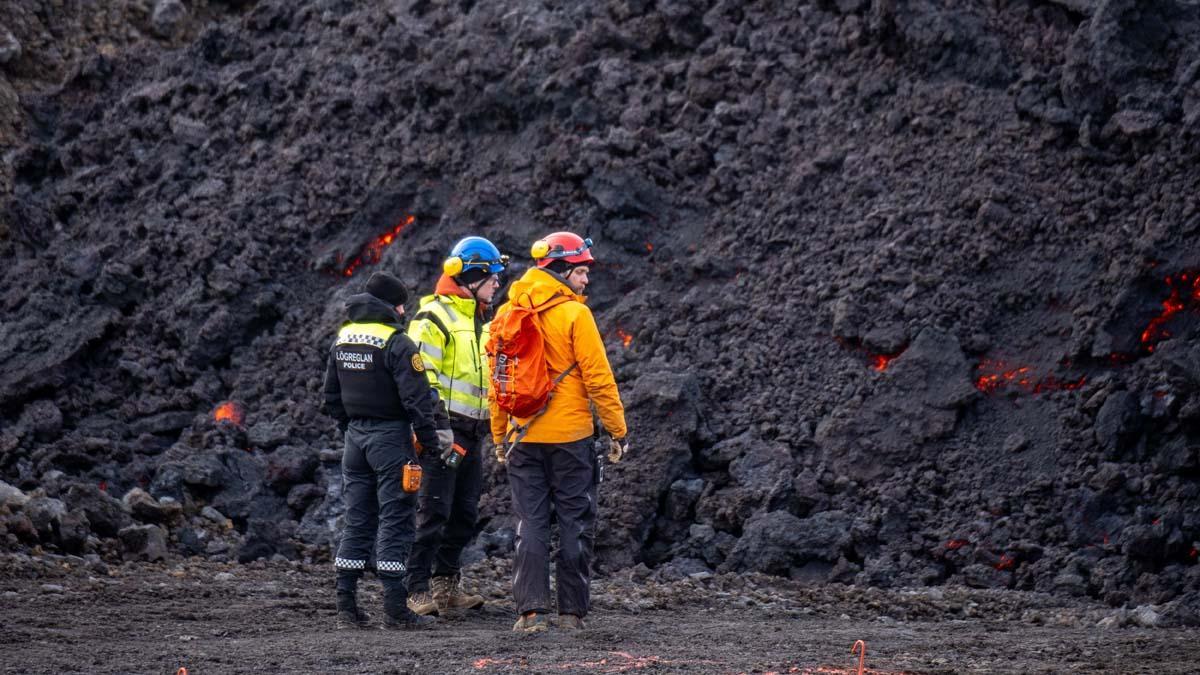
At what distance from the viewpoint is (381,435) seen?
8.05 m

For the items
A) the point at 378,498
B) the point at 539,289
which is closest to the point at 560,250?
the point at 539,289

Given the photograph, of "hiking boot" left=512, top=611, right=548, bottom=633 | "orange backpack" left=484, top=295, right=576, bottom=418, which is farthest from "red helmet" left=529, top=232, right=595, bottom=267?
"hiking boot" left=512, top=611, right=548, bottom=633

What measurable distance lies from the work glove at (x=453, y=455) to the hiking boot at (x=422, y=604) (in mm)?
794

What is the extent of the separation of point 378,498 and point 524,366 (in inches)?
46.8

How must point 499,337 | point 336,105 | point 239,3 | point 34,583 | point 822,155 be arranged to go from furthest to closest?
point 239,3, point 336,105, point 822,155, point 34,583, point 499,337

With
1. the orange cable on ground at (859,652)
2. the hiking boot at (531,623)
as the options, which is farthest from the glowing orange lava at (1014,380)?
the hiking boot at (531,623)

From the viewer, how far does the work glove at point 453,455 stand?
8.27 m

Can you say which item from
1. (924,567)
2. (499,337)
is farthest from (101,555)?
(924,567)

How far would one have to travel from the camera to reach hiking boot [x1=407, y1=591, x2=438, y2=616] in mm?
8422

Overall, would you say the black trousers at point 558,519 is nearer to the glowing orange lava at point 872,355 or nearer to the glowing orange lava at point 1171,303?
the glowing orange lava at point 872,355

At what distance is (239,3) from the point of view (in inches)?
785

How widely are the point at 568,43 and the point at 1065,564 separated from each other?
7799 mm

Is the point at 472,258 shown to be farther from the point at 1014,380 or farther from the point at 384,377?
the point at 1014,380

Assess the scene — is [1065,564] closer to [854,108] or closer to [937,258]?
[937,258]
